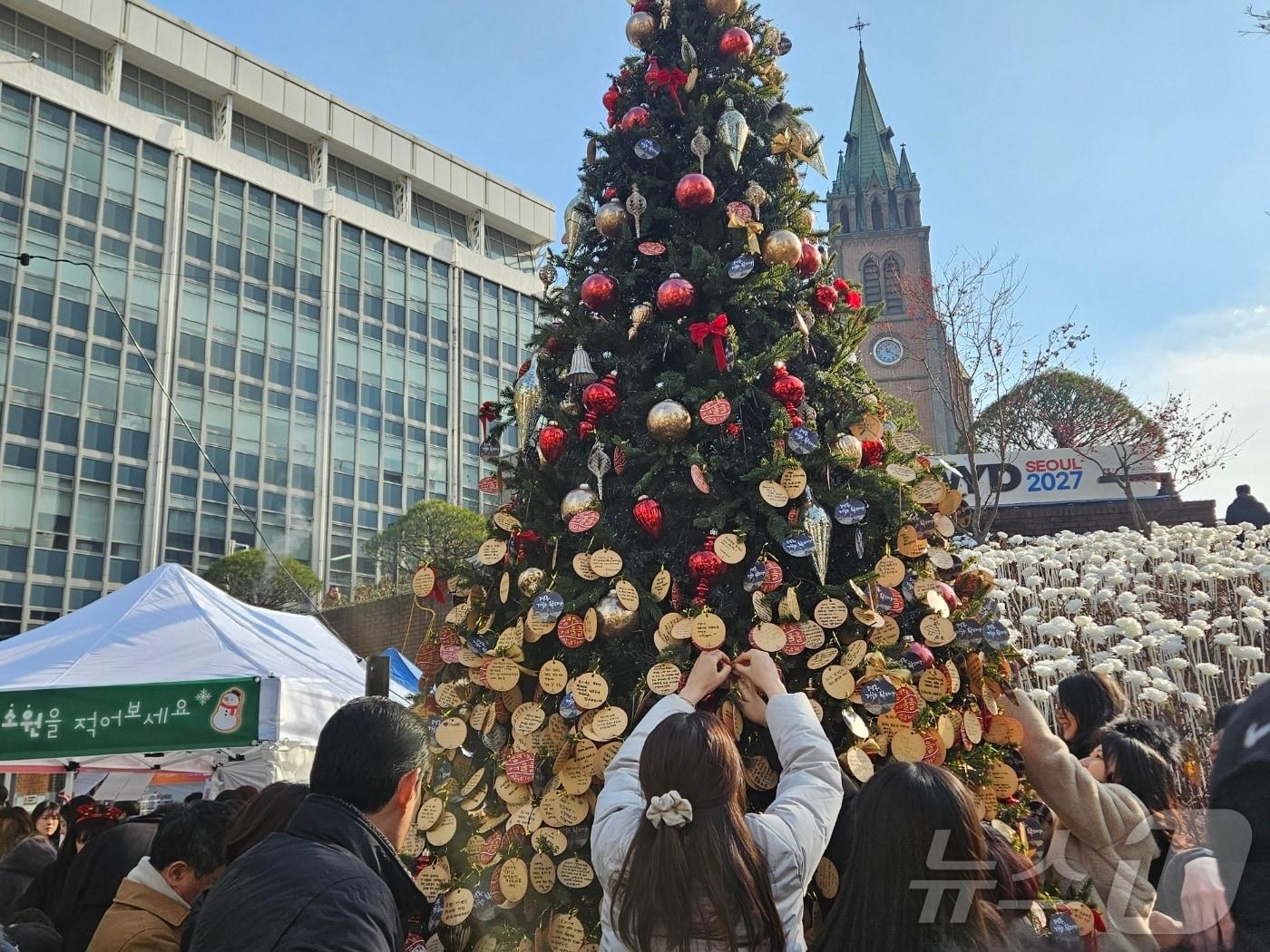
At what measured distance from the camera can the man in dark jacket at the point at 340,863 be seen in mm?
1480

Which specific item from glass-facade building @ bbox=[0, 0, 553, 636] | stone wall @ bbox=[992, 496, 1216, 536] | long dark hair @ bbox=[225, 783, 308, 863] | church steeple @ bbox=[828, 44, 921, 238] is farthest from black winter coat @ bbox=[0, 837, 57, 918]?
church steeple @ bbox=[828, 44, 921, 238]

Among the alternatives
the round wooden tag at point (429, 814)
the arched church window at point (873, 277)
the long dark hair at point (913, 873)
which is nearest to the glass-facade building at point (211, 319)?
the arched church window at point (873, 277)

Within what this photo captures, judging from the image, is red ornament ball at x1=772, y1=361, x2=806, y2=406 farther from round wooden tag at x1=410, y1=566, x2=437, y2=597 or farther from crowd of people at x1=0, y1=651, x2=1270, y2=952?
round wooden tag at x1=410, y1=566, x2=437, y2=597

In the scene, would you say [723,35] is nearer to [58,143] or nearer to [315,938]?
[315,938]

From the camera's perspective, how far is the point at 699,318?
3.30 m

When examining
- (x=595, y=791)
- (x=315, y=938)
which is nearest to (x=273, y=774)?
(x=595, y=791)

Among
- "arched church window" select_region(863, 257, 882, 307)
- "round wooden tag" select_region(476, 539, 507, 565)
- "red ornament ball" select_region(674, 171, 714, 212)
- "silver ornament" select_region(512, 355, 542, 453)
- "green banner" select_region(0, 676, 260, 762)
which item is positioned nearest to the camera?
"round wooden tag" select_region(476, 539, 507, 565)

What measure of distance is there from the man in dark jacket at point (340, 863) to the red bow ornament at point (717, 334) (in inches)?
66.0

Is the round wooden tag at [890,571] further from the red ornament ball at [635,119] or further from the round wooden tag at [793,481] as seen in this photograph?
the red ornament ball at [635,119]

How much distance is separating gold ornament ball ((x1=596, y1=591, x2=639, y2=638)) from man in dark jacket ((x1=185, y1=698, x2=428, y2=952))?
3.08ft

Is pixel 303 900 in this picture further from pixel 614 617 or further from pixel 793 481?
pixel 793 481

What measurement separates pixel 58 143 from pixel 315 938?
44731 millimetres

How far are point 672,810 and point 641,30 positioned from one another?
327cm

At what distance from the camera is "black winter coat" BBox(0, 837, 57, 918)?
404 cm
